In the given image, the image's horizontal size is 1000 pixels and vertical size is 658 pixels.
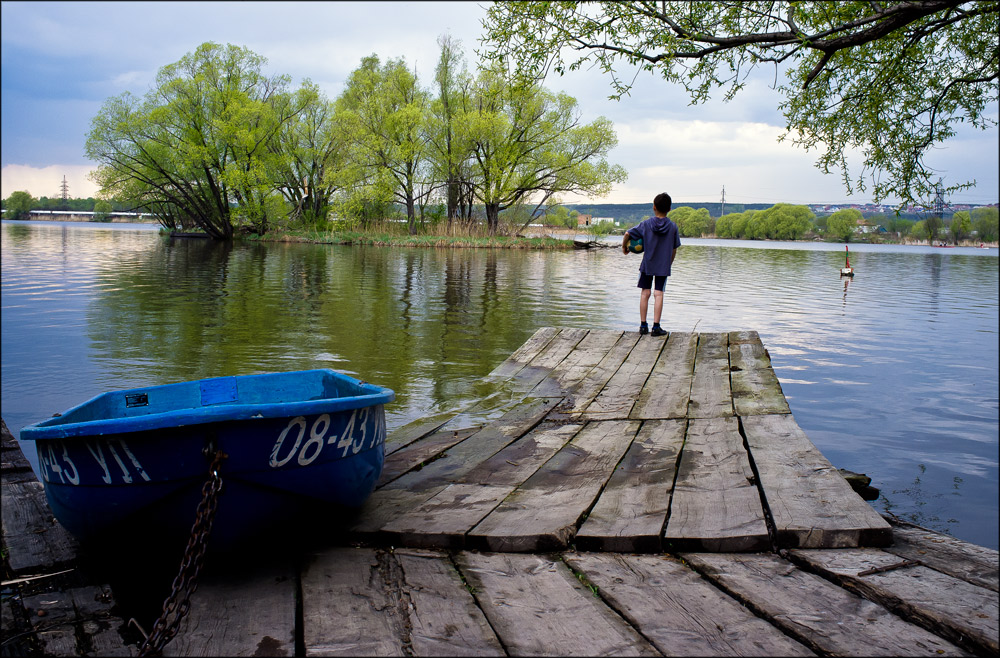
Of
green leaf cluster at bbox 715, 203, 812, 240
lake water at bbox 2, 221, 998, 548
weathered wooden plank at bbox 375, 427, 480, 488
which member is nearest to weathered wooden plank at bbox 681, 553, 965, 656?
weathered wooden plank at bbox 375, 427, 480, 488

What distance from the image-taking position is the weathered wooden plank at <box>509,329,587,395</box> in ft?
22.5

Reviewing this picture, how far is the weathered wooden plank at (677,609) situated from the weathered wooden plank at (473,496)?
62 cm

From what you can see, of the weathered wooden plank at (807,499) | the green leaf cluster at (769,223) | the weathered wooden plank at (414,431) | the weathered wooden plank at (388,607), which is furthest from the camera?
the green leaf cluster at (769,223)

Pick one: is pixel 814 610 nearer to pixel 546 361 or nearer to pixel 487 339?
pixel 546 361

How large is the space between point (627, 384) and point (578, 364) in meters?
1.06

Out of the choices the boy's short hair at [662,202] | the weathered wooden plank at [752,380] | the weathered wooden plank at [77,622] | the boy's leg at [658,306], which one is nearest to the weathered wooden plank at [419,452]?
the weathered wooden plank at [77,622]

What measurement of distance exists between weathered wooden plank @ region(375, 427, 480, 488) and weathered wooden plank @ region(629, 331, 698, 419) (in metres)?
1.51

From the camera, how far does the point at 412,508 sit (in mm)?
3533

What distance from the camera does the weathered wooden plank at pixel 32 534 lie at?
318 cm

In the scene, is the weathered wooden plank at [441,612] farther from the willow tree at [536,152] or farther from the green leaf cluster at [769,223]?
the green leaf cluster at [769,223]

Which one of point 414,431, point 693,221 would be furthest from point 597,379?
point 693,221

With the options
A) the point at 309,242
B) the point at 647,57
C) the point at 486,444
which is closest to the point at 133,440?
the point at 486,444

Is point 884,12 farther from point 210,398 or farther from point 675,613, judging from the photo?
point 210,398

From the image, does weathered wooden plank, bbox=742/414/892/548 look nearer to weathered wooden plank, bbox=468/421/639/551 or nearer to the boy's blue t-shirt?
weathered wooden plank, bbox=468/421/639/551
